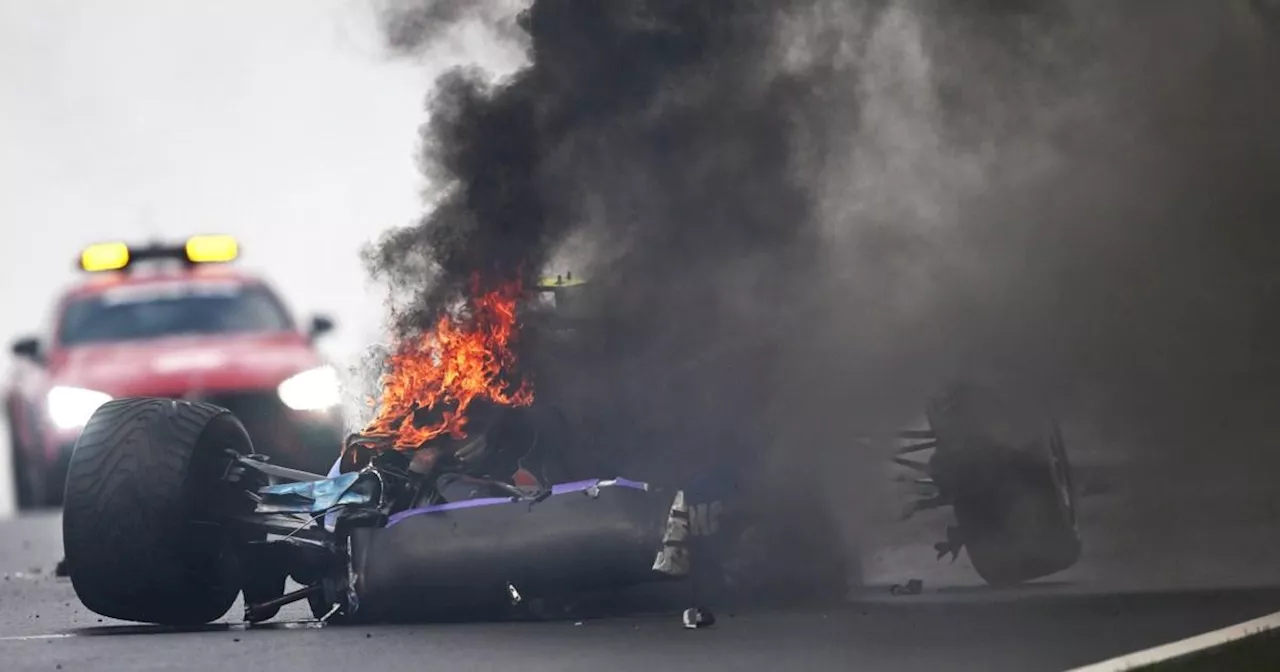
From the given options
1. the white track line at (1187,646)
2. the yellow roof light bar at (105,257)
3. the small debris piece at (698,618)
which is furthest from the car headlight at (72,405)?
the white track line at (1187,646)

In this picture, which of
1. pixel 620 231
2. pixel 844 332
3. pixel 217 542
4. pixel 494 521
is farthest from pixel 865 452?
pixel 217 542

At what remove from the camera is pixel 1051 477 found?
1288 cm

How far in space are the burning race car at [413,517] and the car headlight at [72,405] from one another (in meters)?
4.46

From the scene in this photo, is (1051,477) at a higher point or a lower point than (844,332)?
lower

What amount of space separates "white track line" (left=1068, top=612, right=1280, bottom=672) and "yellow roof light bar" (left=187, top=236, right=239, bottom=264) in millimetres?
8255

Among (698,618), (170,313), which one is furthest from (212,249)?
(698,618)

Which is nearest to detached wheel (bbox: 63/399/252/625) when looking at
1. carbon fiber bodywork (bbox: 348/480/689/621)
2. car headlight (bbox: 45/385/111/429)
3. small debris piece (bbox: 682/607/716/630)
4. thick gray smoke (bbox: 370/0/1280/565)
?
carbon fiber bodywork (bbox: 348/480/689/621)

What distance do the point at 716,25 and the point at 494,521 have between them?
3.49 m

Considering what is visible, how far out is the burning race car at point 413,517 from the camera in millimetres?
11086

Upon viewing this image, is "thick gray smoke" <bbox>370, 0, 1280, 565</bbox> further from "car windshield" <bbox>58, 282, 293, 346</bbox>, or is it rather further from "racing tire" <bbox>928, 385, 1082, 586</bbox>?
"car windshield" <bbox>58, 282, 293, 346</bbox>

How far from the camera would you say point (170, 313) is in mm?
18109

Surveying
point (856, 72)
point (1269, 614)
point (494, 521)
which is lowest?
point (1269, 614)

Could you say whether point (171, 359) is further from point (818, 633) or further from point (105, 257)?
point (818, 633)

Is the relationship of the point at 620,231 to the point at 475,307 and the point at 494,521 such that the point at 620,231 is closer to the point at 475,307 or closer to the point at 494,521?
the point at 475,307
